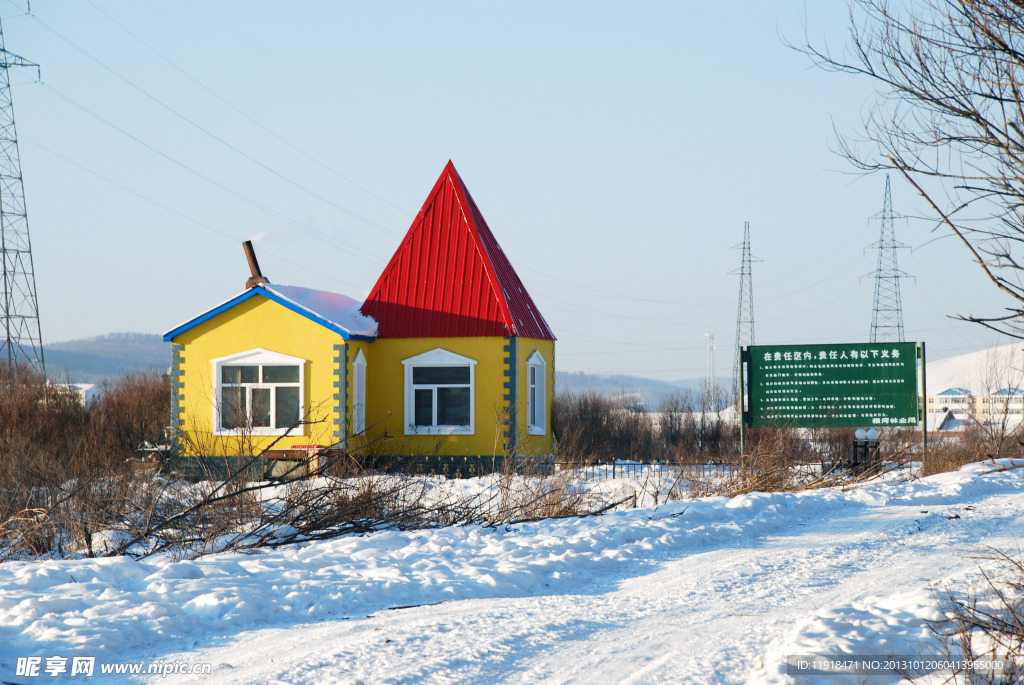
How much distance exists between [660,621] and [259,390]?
15595 mm

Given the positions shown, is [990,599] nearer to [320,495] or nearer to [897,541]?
[897,541]

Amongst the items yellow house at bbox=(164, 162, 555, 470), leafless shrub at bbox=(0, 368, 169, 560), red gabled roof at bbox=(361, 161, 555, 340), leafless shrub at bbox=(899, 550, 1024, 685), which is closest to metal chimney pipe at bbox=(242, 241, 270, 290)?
yellow house at bbox=(164, 162, 555, 470)

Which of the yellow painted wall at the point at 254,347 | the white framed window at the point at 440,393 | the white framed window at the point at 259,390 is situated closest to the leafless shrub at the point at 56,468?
the yellow painted wall at the point at 254,347

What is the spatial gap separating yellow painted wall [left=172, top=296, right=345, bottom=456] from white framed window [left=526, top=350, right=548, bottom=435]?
4696 mm

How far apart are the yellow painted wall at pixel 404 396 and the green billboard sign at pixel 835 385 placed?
620 cm

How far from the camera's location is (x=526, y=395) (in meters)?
21.4

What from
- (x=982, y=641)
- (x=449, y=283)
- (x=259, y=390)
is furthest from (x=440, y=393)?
(x=982, y=641)

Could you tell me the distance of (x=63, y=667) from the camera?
5.61 meters

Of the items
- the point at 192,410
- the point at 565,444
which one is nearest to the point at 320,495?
A: the point at 192,410

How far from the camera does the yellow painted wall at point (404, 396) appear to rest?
2062cm

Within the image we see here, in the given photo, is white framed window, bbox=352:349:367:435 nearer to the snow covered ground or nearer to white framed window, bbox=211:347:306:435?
white framed window, bbox=211:347:306:435

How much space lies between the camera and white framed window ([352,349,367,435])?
20.6 metres

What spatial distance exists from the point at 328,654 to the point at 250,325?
1592 cm

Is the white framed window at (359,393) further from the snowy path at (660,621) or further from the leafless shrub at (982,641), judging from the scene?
the leafless shrub at (982,641)
